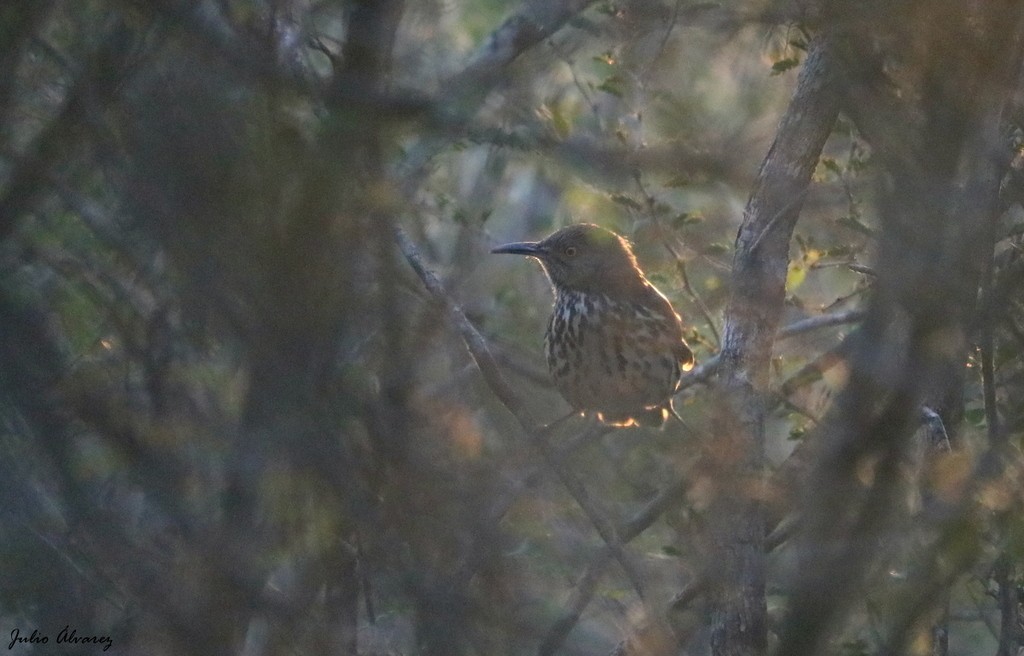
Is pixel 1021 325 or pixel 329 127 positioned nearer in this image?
pixel 329 127

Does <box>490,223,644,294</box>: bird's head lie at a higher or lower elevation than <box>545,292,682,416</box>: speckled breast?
higher

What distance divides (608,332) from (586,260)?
0.38 meters

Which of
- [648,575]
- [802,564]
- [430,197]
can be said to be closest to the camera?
[802,564]

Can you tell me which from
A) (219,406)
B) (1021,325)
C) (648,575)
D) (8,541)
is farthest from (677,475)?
(8,541)

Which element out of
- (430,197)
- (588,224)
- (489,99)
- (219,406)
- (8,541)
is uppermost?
(588,224)

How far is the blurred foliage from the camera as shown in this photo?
280cm

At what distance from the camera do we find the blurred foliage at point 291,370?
2.80 meters

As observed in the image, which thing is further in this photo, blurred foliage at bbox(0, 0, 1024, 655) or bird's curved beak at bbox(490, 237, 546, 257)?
bird's curved beak at bbox(490, 237, 546, 257)

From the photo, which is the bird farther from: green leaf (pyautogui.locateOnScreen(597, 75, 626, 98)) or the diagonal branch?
the diagonal branch

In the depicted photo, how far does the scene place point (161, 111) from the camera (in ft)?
10.3

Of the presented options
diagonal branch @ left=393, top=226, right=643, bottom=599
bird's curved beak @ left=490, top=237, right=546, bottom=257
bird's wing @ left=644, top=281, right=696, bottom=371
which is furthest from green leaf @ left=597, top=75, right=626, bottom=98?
diagonal branch @ left=393, top=226, right=643, bottom=599

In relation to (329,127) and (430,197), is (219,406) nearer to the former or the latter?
(329,127)

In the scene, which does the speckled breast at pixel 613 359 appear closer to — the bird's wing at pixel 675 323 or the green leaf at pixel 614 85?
the bird's wing at pixel 675 323

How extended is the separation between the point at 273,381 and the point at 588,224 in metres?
4.60
